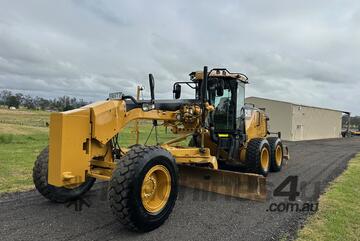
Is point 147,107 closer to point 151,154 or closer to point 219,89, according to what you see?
point 151,154

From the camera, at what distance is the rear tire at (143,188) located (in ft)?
16.0

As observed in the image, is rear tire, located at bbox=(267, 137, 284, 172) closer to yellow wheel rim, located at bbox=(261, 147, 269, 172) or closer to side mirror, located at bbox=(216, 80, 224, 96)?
yellow wheel rim, located at bbox=(261, 147, 269, 172)

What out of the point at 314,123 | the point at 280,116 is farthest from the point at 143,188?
the point at 314,123

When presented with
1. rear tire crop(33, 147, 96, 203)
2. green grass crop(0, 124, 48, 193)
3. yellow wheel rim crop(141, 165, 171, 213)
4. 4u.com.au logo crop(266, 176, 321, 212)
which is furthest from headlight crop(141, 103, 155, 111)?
green grass crop(0, 124, 48, 193)

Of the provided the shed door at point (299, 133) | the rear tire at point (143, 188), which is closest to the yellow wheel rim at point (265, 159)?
the rear tire at point (143, 188)

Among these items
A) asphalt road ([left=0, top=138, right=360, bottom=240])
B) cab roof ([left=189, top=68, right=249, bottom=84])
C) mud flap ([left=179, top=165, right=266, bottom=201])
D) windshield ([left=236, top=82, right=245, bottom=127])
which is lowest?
asphalt road ([left=0, top=138, right=360, bottom=240])

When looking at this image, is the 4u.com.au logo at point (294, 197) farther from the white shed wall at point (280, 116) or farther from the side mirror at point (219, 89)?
the white shed wall at point (280, 116)

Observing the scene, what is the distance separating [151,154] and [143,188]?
0.51m

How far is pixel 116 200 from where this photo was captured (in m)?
4.86

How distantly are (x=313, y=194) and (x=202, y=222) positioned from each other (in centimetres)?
345

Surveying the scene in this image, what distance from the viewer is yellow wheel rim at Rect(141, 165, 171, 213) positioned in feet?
17.3

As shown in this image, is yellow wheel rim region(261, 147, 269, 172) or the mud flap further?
yellow wheel rim region(261, 147, 269, 172)

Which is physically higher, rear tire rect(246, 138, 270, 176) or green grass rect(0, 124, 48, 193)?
rear tire rect(246, 138, 270, 176)

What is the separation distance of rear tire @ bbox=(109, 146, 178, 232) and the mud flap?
189cm
